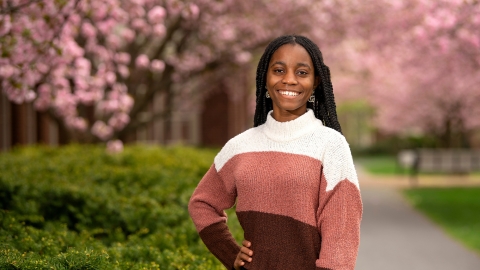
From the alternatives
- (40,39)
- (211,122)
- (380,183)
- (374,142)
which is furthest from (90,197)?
(374,142)

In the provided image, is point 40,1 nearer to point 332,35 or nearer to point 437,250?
point 437,250

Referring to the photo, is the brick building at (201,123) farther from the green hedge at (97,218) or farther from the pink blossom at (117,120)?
the green hedge at (97,218)

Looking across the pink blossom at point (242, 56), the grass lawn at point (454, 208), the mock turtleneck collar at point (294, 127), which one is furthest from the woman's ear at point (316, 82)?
the pink blossom at point (242, 56)

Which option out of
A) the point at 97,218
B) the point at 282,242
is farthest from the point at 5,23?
the point at 282,242

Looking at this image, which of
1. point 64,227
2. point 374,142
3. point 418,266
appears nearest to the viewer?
point 64,227

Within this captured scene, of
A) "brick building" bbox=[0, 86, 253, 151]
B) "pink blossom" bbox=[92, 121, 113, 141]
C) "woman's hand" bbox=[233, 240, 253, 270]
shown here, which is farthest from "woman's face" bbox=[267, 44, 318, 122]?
"brick building" bbox=[0, 86, 253, 151]

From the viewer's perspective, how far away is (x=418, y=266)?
324 inches

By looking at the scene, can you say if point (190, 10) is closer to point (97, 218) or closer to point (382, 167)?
point (97, 218)

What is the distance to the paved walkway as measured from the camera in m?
8.38

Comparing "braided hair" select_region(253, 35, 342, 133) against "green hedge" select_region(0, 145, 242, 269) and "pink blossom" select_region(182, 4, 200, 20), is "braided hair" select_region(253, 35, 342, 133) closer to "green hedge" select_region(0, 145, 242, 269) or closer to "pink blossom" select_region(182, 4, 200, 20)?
"green hedge" select_region(0, 145, 242, 269)

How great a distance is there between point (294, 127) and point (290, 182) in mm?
273

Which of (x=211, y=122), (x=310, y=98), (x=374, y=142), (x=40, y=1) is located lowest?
(x=374, y=142)

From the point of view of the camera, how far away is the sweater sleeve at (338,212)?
277cm

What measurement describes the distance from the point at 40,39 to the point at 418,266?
5.05m
